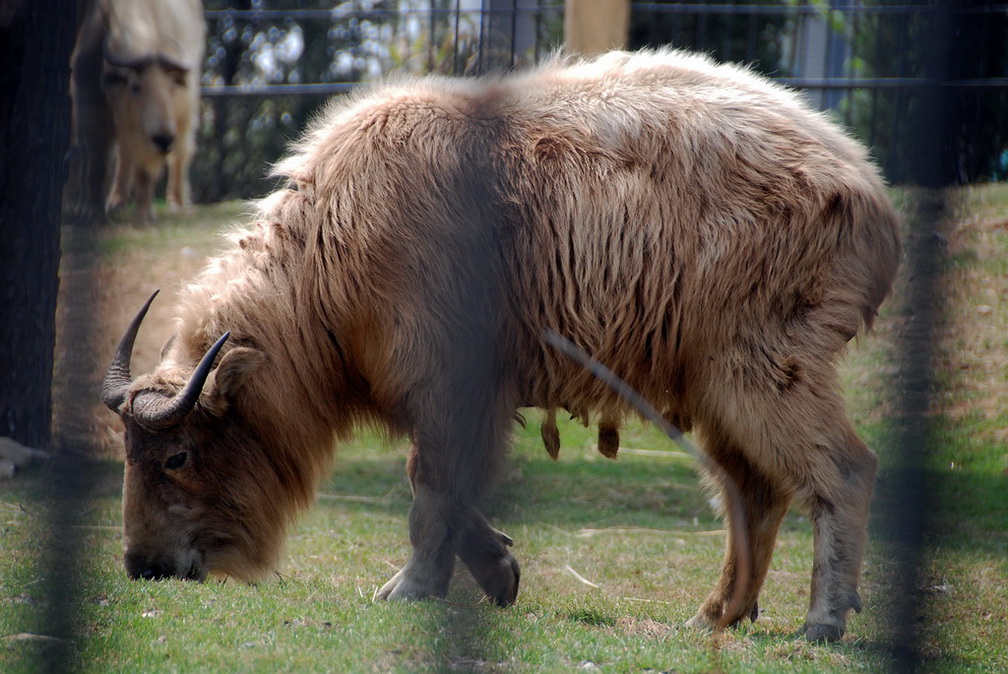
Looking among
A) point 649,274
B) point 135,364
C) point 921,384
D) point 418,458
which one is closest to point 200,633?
point 418,458

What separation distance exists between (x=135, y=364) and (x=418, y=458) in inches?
173

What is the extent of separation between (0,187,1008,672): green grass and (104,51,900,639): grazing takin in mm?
339

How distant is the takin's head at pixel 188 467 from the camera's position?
13.9ft

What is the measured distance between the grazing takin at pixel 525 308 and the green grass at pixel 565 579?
1.11ft

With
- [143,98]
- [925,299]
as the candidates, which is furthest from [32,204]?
[925,299]

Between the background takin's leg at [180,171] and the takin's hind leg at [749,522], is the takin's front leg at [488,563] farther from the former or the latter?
the background takin's leg at [180,171]

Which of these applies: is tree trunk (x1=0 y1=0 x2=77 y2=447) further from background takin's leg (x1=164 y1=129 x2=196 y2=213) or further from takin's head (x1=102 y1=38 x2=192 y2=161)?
background takin's leg (x1=164 y1=129 x2=196 y2=213)

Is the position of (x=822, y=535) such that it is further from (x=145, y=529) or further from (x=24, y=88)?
(x=24, y=88)

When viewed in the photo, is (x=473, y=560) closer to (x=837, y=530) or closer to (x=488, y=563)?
(x=488, y=563)

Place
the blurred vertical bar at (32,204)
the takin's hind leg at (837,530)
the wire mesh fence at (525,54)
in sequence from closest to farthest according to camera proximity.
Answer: the takin's hind leg at (837,530), the blurred vertical bar at (32,204), the wire mesh fence at (525,54)

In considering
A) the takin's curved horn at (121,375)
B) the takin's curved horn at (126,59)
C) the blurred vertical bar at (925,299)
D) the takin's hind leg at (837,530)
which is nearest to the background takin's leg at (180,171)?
the takin's curved horn at (126,59)

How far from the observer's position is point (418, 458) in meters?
4.32

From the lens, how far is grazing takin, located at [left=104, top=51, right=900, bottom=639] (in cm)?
414

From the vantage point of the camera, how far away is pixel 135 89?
10.1 metres
